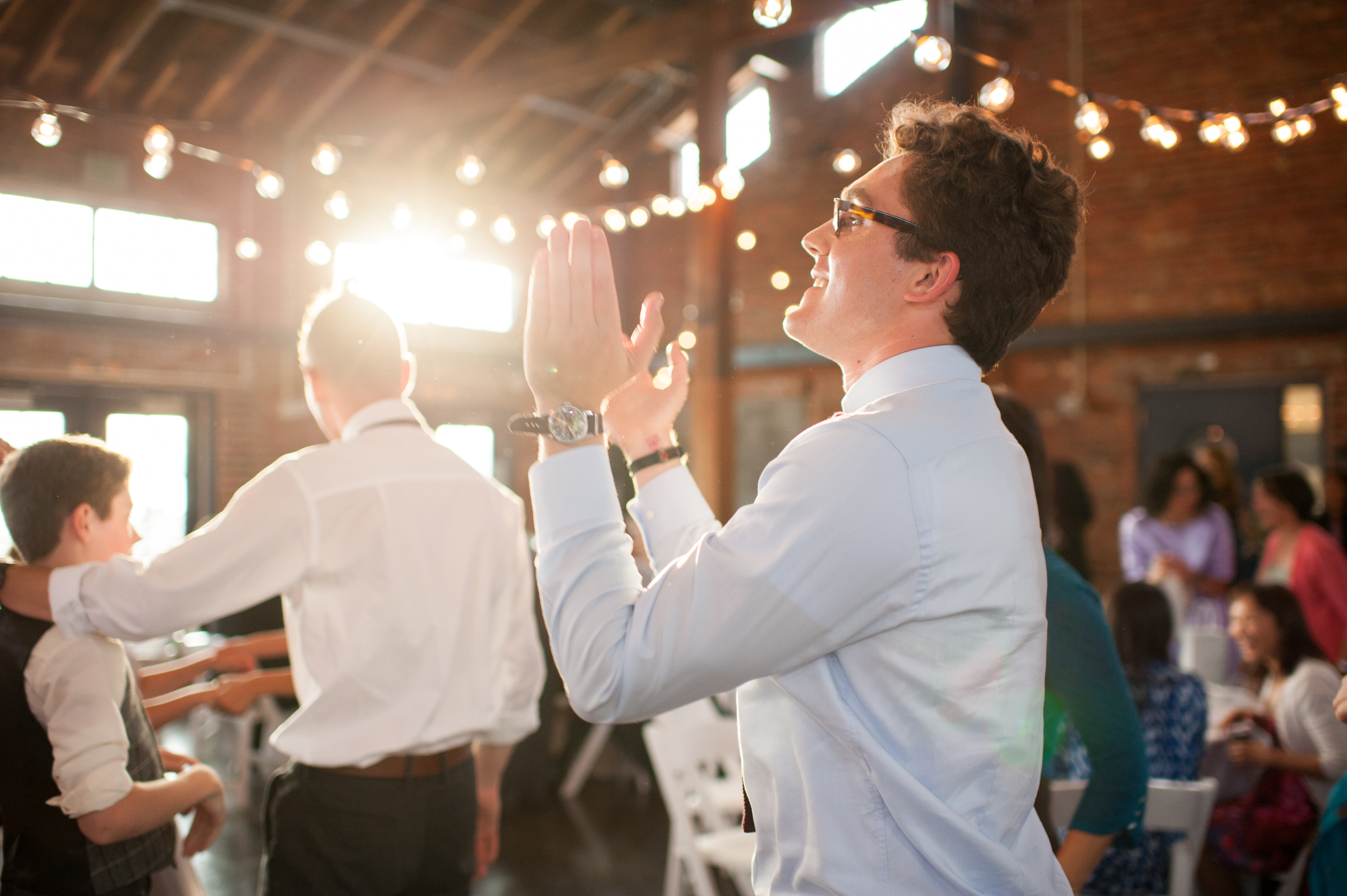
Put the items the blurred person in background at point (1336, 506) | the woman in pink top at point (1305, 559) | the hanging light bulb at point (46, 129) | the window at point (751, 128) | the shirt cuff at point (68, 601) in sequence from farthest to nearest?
1. the window at point (751, 128)
2. the blurred person in background at point (1336, 506)
3. the woman in pink top at point (1305, 559)
4. the hanging light bulb at point (46, 129)
5. the shirt cuff at point (68, 601)

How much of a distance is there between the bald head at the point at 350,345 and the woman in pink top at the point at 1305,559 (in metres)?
3.60

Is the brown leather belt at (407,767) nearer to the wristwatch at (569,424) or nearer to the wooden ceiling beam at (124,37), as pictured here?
the wristwatch at (569,424)

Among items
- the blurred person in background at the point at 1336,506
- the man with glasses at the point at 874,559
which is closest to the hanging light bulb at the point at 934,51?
the man with glasses at the point at 874,559

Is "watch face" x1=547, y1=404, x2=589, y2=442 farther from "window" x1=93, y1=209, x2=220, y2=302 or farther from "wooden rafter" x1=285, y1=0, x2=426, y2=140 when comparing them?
"window" x1=93, y1=209, x2=220, y2=302

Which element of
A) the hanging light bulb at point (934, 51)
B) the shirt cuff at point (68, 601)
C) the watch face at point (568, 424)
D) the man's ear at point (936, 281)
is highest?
the hanging light bulb at point (934, 51)

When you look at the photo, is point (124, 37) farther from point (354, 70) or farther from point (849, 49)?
point (849, 49)

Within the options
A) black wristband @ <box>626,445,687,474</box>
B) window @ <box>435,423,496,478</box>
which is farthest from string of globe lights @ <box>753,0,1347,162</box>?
window @ <box>435,423,496,478</box>

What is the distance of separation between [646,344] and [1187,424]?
6.83 metres

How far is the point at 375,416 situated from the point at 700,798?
1970 millimetres

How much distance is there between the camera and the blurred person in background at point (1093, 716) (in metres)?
1.49

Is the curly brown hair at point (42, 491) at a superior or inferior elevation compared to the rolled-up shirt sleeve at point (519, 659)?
superior

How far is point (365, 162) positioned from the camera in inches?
303

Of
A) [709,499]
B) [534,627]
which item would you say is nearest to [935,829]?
[534,627]

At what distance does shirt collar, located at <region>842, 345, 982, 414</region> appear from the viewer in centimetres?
92
